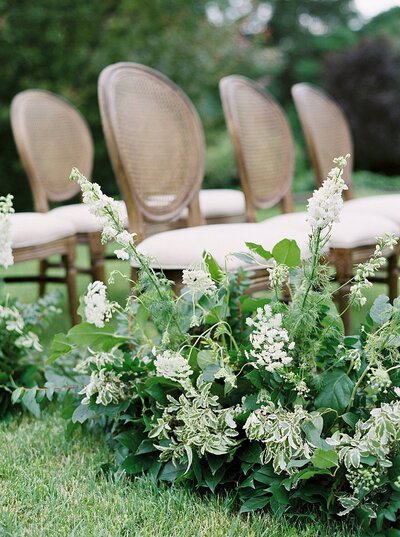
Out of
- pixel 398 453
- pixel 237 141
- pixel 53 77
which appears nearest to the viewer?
pixel 398 453

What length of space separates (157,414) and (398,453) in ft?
1.58

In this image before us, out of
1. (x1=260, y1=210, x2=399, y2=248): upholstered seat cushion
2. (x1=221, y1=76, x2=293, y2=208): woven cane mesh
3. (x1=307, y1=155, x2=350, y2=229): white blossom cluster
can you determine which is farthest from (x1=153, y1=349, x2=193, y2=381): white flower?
(x1=221, y1=76, x2=293, y2=208): woven cane mesh

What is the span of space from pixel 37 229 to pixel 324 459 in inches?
56.4

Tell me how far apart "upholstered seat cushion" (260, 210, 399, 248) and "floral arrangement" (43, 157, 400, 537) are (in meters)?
0.65

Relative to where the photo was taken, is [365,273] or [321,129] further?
[321,129]

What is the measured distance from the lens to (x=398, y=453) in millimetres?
1274

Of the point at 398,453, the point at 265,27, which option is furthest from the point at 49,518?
the point at 265,27

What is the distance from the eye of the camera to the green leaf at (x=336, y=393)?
4.39ft

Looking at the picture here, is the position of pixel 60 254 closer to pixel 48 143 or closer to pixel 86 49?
pixel 48 143

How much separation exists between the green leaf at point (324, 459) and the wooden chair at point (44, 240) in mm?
1261

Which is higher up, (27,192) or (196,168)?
(196,168)

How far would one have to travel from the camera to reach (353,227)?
219cm

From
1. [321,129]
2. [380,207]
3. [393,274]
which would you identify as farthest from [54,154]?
[393,274]

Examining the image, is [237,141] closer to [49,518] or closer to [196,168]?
[196,168]
